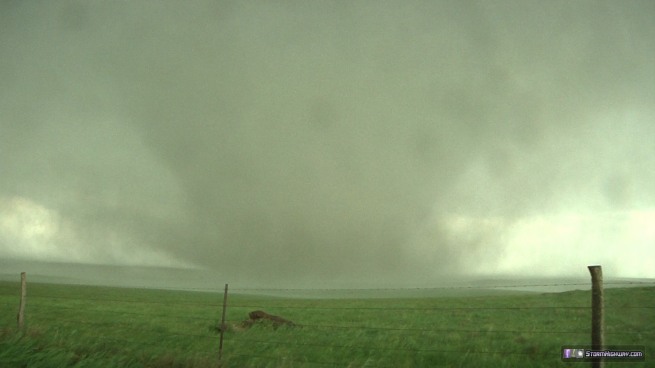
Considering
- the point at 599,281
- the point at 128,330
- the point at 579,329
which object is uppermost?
the point at 599,281

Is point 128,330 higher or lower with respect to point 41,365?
lower

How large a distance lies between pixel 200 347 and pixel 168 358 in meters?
6.21

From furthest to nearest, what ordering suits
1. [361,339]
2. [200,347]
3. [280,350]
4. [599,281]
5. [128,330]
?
[128,330], [361,339], [200,347], [280,350], [599,281]

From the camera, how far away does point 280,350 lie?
47.9 ft

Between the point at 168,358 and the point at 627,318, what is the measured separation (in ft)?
86.7

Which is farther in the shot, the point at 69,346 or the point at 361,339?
the point at 361,339

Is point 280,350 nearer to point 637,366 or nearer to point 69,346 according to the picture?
point 69,346

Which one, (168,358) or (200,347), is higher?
(168,358)

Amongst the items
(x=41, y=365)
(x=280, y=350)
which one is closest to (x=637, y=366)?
(x=280, y=350)

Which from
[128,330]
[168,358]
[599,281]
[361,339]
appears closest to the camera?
[599,281]

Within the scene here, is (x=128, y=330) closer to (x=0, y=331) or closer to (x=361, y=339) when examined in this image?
(x=0, y=331)

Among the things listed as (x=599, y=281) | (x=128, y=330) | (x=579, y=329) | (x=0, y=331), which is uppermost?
(x=599, y=281)

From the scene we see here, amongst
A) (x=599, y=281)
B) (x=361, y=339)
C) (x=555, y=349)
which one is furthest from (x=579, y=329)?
(x=599, y=281)

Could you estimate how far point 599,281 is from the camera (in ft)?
25.4
